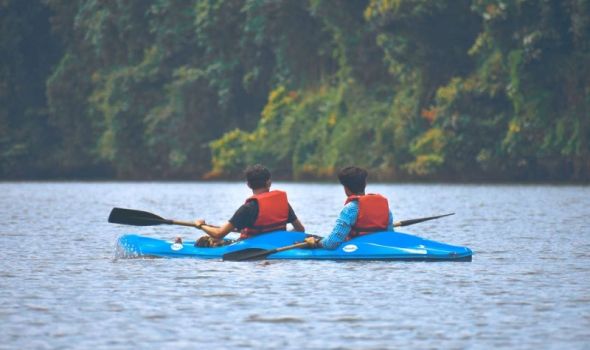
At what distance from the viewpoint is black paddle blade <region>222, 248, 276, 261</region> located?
19.6 metres

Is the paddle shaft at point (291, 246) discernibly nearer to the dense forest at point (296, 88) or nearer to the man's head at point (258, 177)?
the man's head at point (258, 177)

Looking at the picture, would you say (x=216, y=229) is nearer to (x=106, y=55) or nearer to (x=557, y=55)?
(x=557, y=55)

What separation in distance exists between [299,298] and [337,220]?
416 centimetres

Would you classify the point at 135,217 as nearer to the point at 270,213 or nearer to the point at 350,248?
the point at 270,213

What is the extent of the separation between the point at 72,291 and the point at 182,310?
2.35 metres

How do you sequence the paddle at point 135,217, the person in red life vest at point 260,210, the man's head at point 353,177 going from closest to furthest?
the man's head at point 353,177 < the person in red life vest at point 260,210 < the paddle at point 135,217

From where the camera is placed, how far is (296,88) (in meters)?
74.8

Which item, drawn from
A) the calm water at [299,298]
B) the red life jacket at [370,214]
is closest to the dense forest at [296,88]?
the calm water at [299,298]

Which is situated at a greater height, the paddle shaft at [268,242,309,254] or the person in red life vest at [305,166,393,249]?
the person in red life vest at [305,166,393,249]

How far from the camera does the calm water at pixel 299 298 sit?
12680mm

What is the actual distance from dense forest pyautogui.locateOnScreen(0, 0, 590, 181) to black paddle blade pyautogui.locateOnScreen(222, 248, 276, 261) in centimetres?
3478

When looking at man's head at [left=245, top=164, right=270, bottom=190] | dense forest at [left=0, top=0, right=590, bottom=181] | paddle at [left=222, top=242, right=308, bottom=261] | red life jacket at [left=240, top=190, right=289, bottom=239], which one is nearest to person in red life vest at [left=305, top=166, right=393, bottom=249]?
paddle at [left=222, top=242, right=308, bottom=261]

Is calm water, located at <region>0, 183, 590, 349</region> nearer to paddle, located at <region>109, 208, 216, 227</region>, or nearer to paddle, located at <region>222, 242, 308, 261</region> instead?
paddle, located at <region>222, 242, 308, 261</region>

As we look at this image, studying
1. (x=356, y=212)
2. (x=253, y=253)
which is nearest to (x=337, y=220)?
(x=356, y=212)
